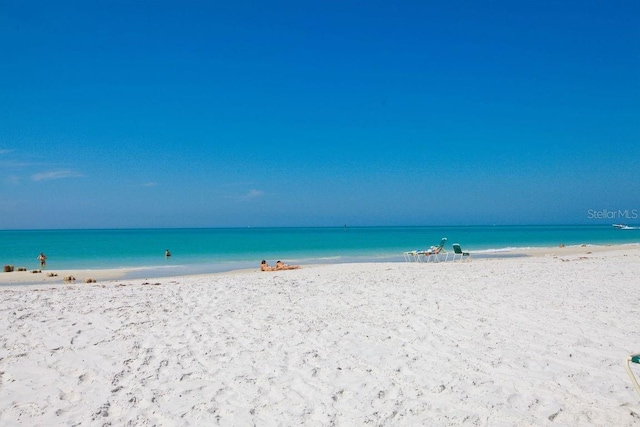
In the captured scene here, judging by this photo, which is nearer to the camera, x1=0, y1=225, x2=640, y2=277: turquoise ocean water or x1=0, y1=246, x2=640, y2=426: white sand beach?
x1=0, y1=246, x2=640, y2=426: white sand beach

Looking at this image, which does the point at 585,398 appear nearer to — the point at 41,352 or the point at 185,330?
the point at 185,330

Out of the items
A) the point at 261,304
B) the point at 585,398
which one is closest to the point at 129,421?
the point at 585,398

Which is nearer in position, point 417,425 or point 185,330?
point 417,425

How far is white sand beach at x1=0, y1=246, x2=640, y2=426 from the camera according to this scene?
3.92 meters

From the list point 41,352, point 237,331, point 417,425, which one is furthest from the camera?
point 237,331

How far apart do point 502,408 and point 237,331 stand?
3586 millimetres

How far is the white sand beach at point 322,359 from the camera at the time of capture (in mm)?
3920

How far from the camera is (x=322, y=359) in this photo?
16.9 feet

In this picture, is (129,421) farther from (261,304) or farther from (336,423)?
(261,304)

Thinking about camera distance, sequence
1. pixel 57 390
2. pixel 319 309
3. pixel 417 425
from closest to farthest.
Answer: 1. pixel 417 425
2. pixel 57 390
3. pixel 319 309

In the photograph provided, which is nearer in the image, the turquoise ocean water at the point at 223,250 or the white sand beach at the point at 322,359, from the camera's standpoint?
the white sand beach at the point at 322,359

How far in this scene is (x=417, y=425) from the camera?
12.0 ft

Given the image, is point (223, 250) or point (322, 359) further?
point (223, 250)

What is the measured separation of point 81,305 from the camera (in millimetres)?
7930
